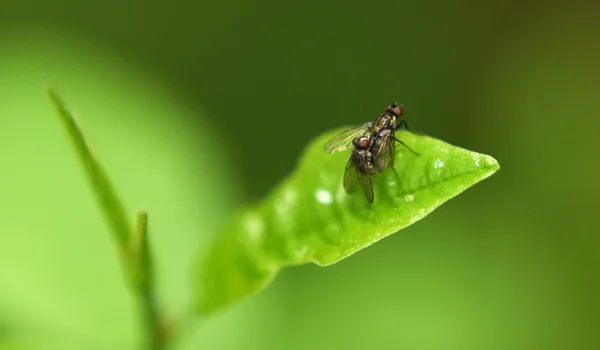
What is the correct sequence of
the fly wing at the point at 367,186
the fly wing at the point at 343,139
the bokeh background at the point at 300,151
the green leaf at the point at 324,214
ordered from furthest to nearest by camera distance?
the bokeh background at the point at 300,151 < the fly wing at the point at 343,139 < the fly wing at the point at 367,186 < the green leaf at the point at 324,214

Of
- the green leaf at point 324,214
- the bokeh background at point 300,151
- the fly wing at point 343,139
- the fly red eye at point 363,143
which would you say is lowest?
the green leaf at point 324,214

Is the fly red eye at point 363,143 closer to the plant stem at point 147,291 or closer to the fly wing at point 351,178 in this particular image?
the fly wing at point 351,178

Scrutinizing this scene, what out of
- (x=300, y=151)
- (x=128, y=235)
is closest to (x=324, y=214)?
(x=128, y=235)

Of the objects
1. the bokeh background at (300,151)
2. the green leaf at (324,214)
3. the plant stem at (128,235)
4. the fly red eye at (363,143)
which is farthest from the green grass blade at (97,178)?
the bokeh background at (300,151)

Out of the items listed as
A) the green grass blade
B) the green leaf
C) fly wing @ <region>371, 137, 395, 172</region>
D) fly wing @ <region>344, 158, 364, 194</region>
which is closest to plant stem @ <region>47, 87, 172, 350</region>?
the green grass blade

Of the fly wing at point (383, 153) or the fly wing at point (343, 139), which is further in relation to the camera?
the fly wing at point (343, 139)

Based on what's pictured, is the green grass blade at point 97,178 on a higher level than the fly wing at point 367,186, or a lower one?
higher

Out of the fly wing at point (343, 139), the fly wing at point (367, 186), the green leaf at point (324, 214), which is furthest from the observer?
the fly wing at point (343, 139)
